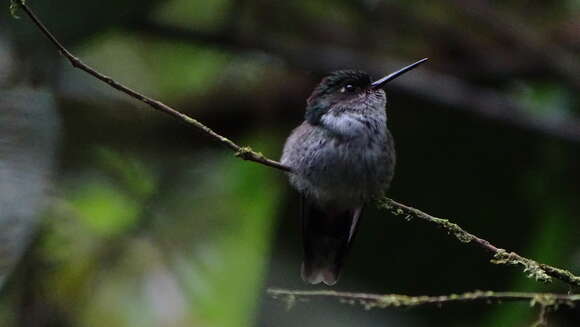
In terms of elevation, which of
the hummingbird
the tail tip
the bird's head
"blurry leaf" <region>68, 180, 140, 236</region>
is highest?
the bird's head

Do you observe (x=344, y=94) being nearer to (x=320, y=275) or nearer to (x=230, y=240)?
(x=320, y=275)

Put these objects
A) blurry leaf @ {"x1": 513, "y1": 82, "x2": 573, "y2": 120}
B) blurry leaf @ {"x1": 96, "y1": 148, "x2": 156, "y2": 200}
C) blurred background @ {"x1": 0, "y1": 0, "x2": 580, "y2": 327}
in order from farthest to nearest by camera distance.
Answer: blurry leaf @ {"x1": 513, "y1": 82, "x2": 573, "y2": 120} → blurry leaf @ {"x1": 96, "y1": 148, "x2": 156, "y2": 200} → blurred background @ {"x1": 0, "y1": 0, "x2": 580, "y2": 327}

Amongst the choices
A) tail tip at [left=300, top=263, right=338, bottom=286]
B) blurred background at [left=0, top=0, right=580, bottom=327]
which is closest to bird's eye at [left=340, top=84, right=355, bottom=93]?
tail tip at [left=300, top=263, right=338, bottom=286]

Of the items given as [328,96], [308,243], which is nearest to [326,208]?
[308,243]

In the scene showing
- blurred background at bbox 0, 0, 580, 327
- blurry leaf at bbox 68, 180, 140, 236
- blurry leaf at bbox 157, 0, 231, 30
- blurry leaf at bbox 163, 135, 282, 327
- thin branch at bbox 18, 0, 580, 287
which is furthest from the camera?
blurry leaf at bbox 157, 0, 231, 30

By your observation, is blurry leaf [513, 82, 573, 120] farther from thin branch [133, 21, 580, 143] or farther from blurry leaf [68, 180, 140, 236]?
blurry leaf [68, 180, 140, 236]

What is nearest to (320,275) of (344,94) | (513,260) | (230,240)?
(344,94)

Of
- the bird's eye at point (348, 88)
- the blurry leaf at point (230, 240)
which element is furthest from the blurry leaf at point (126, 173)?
the bird's eye at point (348, 88)

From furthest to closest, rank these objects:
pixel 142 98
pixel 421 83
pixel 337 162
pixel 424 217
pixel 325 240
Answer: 1. pixel 421 83
2. pixel 325 240
3. pixel 337 162
4. pixel 424 217
5. pixel 142 98
